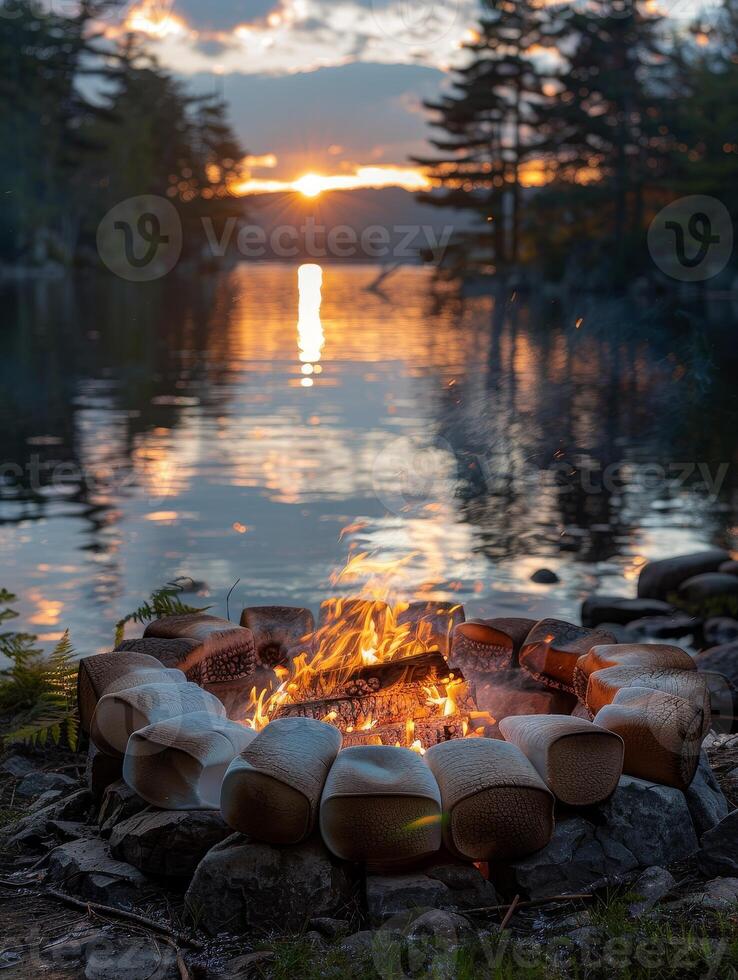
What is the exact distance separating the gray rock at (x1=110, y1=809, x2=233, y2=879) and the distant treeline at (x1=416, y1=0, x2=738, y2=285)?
49.4m

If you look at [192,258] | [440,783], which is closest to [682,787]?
[440,783]

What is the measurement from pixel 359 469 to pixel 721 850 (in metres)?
9.81

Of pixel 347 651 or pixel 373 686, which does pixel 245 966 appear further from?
pixel 347 651

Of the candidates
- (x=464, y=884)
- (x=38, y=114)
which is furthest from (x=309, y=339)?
(x=38, y=114)

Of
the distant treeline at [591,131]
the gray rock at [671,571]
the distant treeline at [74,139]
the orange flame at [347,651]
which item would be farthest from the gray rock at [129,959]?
the distant treeline at [74,139]

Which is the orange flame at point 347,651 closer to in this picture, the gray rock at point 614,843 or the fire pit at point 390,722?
the fire pit at point 390,722

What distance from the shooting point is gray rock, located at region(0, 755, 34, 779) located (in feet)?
16.2

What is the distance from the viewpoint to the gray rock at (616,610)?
27.4 feet

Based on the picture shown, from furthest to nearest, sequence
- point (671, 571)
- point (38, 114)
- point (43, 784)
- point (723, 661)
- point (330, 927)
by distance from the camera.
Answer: point (38, 114)
point (671, 571)
point (723, 661)
point (43, 784)
point (330, 927)

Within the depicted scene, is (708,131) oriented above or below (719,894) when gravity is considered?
above

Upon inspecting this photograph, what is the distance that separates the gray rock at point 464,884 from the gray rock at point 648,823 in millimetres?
453

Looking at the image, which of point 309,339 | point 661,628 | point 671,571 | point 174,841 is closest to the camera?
point 174,841

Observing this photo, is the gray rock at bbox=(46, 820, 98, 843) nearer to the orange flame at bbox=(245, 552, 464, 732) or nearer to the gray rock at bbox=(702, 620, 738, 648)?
the orange flame at bbox=(245, 552, 464, 732)

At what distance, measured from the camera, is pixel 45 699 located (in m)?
5.56
